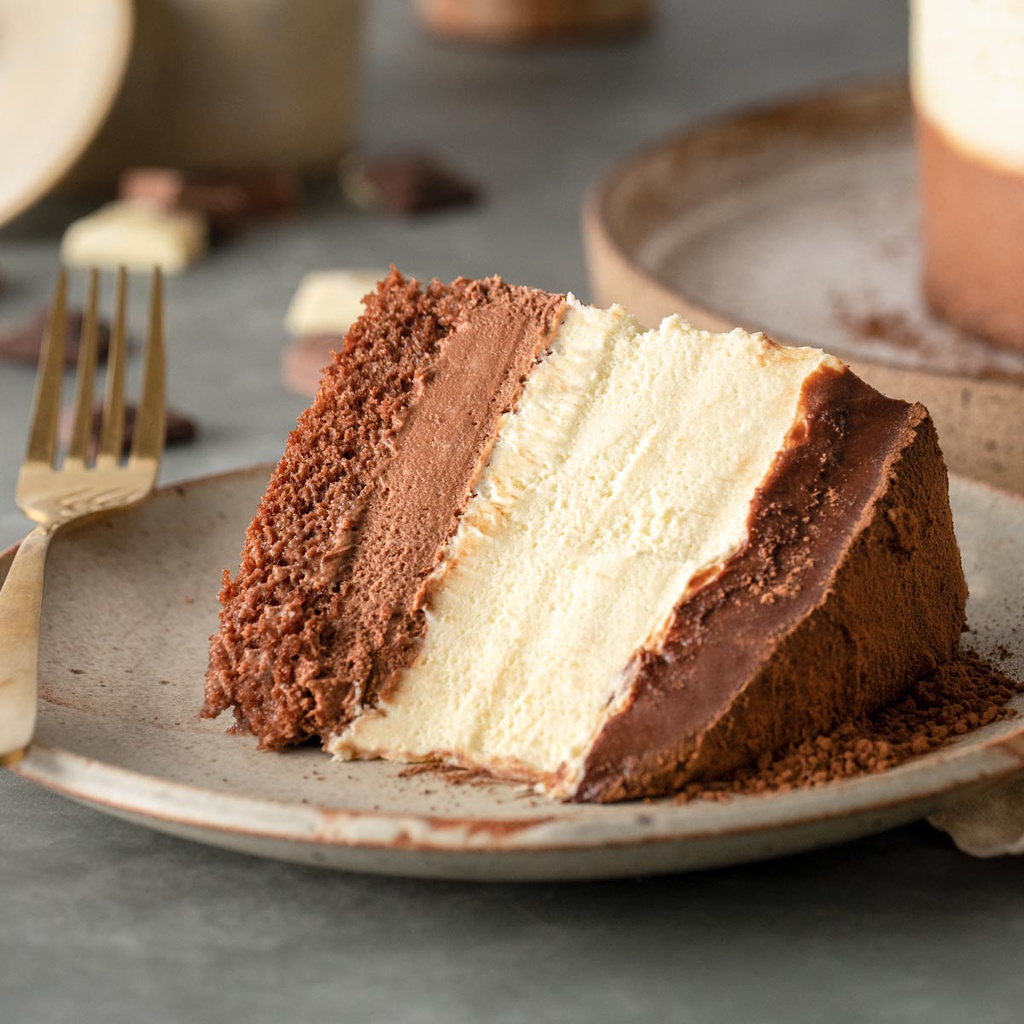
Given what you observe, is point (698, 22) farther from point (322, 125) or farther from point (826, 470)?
point (826, 470)

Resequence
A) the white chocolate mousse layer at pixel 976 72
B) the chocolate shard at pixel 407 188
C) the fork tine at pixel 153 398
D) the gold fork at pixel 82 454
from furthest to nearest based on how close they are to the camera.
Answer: the chocolate shard at pixel 407 188, the white chocolate mousse layer at pixel 976 72, the fork tine at pixel 153 398, the gold fork at pixel 82 454

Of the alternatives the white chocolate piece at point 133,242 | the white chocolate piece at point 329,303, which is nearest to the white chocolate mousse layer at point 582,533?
the white chocolate piece at point 329,303

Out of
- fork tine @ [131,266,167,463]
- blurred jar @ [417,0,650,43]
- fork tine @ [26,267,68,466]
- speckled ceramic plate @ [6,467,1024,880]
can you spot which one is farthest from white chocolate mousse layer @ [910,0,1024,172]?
blurred jar @ [417,0,650,43]

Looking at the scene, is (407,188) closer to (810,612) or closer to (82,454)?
(82,454)

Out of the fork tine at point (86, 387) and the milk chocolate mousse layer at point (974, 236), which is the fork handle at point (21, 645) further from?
the milk chocolate mousse layer at point (974, 236)

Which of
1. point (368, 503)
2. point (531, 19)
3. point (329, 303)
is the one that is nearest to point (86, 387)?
point (368, 503)
